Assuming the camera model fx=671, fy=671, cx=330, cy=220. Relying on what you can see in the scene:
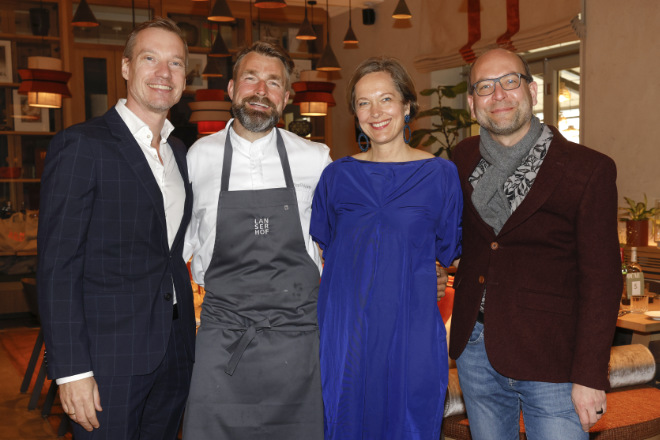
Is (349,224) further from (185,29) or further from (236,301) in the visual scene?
(185,29)

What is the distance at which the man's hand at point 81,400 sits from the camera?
77.1 inches

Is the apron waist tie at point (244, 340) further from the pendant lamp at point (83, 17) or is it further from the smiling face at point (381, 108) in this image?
the pendant lamp at point (83, 17)

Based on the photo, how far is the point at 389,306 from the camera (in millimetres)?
2150

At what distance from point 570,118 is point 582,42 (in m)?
1.01

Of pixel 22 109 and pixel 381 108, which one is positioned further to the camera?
pixel 22 109

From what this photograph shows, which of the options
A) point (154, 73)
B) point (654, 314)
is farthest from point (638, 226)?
point (154, 73)

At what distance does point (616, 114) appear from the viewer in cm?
542

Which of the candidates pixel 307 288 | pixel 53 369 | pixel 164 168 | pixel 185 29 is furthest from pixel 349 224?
pixel 185 29

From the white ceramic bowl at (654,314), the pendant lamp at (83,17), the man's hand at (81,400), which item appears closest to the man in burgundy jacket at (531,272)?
the man's hand at (81,400)

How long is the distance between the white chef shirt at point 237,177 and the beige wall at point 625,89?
12.1ft

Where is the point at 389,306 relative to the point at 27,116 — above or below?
below

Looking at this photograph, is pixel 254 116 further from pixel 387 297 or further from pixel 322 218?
pixel 387 297

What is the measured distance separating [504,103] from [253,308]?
1058 millimetres

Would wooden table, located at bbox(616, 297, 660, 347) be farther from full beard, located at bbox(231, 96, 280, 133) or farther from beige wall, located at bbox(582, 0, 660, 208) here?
full beard, located at bbox(231, 96, 280, 133)
